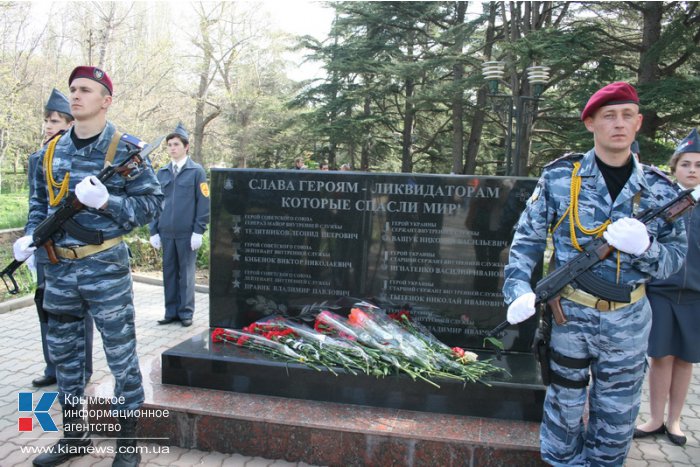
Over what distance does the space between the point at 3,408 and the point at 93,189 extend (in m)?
2.34

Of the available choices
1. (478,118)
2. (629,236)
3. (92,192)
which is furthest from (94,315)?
(478,118)

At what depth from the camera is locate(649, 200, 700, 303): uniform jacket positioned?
3.25m

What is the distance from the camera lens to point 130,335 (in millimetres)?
2982

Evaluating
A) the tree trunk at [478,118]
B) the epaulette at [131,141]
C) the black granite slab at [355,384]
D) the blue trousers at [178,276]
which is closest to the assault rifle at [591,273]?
the black granite slab at [355,384]

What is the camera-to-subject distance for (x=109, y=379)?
3.68 meters

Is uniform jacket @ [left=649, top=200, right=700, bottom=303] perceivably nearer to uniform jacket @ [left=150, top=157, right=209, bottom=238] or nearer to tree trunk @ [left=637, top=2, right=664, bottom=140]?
A: uniform jacket @ [left=150, top=157, right=209, bottom=238]

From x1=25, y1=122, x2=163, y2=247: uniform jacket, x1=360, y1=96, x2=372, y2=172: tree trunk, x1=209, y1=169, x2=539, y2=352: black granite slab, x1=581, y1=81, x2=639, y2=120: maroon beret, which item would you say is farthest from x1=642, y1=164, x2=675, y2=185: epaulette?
x1=360, y1=96, x2=372, y2=172: tree trunk

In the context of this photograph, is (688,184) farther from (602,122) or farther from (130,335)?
(130,335)

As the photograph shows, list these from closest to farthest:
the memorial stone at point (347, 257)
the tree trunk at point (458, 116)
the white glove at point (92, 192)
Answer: the white glove at point (92, 192) → the memorial stone at point (347, 257) → the tree trunk at point (458, 116)

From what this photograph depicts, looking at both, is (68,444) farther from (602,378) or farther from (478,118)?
(478,118)

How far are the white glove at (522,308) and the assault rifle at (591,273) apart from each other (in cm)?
8

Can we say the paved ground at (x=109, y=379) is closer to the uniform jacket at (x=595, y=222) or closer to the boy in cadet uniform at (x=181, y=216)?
the boy in cadet uniform at (x=181, y=216)

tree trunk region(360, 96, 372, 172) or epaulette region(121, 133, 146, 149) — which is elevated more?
tree trunk region(360, 96, 372, 172)

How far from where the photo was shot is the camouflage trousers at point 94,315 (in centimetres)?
288
